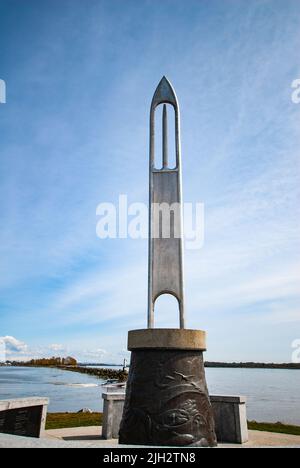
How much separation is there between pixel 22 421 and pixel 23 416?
11cm

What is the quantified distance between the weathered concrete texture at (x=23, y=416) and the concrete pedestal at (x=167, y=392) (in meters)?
2.82

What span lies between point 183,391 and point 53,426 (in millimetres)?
7375

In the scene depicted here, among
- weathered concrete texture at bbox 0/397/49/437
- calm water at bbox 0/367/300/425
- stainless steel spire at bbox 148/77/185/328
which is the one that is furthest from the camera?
calm water at bbox 0/367/300/425

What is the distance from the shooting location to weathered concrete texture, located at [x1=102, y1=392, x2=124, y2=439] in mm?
10384

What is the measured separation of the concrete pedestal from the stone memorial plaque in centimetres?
286

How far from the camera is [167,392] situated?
7457 mm

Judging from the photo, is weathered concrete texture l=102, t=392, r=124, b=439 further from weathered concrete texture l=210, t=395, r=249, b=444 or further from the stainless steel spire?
the stainless steel spire

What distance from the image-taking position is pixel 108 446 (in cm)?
390

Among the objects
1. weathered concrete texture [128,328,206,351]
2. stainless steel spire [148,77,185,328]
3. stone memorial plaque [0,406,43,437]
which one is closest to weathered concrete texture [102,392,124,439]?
stone memorial plaque [0,406,43,437]

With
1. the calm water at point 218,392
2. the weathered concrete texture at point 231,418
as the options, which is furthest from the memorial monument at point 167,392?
the calm water at point 218,392

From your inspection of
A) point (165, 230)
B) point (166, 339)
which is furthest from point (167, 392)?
point (165, 230)

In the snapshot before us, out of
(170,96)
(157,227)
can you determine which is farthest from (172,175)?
(170,96)

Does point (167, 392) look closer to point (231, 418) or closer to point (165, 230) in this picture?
point (231, 418)

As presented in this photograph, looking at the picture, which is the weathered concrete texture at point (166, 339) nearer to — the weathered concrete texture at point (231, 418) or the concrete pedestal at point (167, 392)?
the concrete pedestal at point (167, 392)
